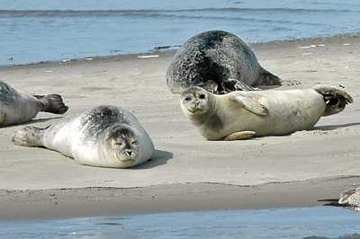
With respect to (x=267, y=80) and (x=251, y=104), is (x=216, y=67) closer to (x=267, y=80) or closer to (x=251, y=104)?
(x=267, y=80)

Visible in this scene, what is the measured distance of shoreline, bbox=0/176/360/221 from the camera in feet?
20.8

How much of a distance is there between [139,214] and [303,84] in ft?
17.1

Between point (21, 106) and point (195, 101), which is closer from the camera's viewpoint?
point (195, 101)

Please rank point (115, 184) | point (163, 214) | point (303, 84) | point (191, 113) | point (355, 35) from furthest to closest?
point (355, 35), point (303, 84), point (191, 113), point (115, 184), point (163, 214)

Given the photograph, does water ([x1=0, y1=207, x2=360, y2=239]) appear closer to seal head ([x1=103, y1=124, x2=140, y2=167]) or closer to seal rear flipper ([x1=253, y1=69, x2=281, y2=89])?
seal head ([x1=103, y1=124, x2=140, y2=167])

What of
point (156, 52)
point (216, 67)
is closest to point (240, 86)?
point (216, 67)

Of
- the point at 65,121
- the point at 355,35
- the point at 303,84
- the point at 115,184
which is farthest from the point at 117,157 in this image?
the point at 355,35

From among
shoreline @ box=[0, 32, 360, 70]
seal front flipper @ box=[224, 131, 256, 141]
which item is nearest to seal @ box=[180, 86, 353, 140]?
seal front flipper @ box=[224, 131, 256, 141]

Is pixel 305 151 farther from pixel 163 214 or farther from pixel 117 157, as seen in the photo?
pixel 163 214

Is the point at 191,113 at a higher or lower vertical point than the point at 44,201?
higher

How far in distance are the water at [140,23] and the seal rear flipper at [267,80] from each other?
3.57 meters

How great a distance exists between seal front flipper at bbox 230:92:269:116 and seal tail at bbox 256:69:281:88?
3.12m

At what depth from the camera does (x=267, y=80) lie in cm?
1166

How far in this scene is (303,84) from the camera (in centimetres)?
1123
